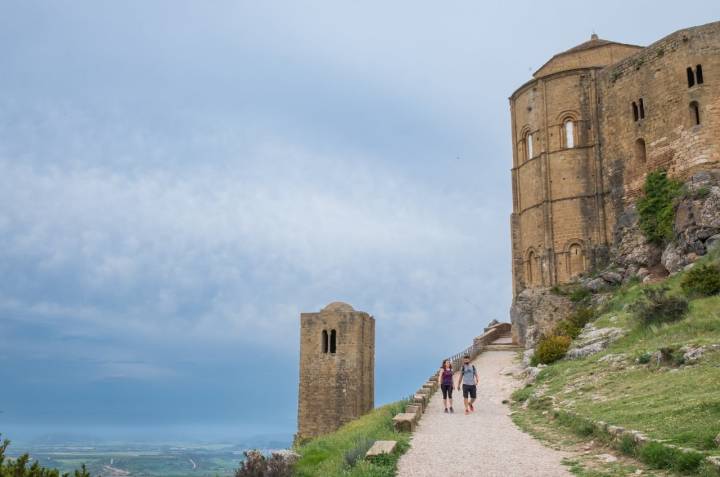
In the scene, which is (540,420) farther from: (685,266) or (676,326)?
(685,266)

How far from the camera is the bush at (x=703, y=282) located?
750 inches

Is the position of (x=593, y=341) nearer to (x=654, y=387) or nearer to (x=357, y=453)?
(x=654, y=387)

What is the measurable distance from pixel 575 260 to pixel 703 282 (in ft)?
39.5

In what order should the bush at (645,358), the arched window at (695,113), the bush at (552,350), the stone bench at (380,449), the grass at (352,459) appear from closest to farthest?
the grass at (352,459) < the stone bench at (380,449) < the bush at (645,358) < the bush at (552,350) < the arched window at (695,113)

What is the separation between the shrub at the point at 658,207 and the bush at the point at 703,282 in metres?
6.60

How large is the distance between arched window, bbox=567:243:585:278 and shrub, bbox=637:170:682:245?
3711 millimetres

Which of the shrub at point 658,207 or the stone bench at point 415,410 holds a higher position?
the shrub at point 658,207

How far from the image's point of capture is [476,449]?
33.2 feet

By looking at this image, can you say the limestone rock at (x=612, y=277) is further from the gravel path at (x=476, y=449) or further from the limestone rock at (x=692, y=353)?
the limestone rock at (x=692, y=353)

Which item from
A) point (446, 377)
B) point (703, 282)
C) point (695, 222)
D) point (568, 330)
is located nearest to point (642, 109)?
point (695, 222)

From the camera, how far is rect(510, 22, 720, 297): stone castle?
26.8 meters

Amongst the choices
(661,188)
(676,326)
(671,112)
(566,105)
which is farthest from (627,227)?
(676,326)

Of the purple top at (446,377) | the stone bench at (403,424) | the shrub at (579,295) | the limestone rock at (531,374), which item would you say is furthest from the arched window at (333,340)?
the stone bench at (403,424)

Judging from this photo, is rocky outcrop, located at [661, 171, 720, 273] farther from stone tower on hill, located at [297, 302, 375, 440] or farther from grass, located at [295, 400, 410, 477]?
stone tower on hill, located at [297, 302, 375, 440]
